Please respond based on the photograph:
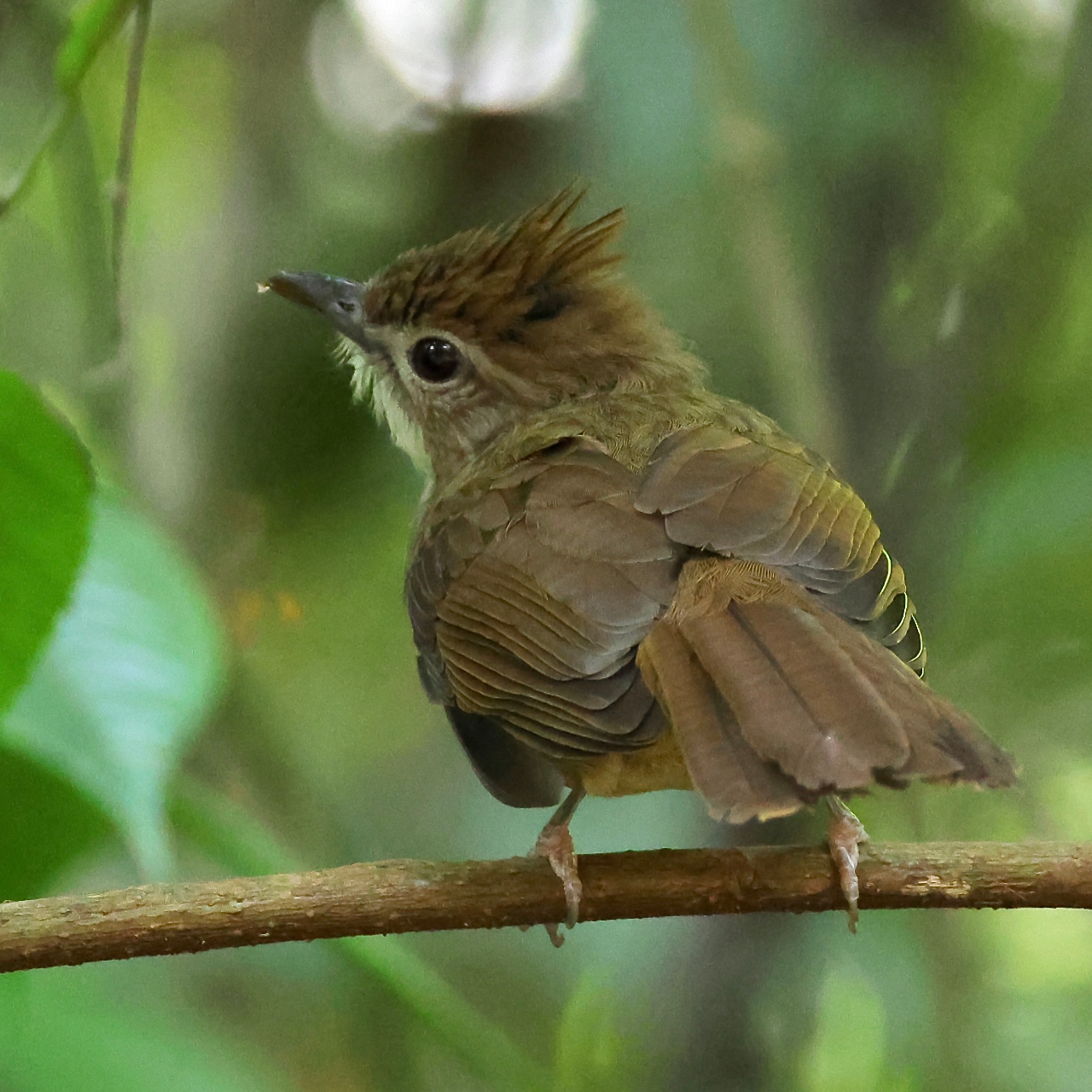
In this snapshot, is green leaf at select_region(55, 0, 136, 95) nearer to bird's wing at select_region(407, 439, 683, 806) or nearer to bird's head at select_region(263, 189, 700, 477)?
bird's head at select_region(263, 189, 700, 477)

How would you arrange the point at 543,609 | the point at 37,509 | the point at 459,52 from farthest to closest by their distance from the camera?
the point at 459,52 < the point at 37,509 < the point at 543,609

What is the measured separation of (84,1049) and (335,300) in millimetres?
1239

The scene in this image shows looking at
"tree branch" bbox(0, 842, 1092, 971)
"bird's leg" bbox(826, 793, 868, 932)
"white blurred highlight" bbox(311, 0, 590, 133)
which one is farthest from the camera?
"white blurred highlight" bbox(311, 0, 590, 133)

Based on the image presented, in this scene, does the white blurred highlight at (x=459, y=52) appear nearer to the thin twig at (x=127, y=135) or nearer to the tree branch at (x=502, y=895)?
the thin twig at (x=127, y=135)

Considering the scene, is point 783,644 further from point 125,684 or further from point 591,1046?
point 591,1046

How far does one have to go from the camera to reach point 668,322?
8.18 ft

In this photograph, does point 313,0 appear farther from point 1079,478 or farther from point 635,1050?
point 635,1050

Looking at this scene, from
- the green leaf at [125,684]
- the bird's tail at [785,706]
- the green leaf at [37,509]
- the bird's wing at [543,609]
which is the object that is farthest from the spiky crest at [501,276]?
the bird's tail at [785,706]

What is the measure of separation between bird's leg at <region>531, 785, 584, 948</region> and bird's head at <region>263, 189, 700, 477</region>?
74 cm

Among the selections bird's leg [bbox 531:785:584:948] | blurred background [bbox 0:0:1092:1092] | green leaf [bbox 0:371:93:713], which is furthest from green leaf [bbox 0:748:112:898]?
bird's leg [bbox 531:785:584:948]

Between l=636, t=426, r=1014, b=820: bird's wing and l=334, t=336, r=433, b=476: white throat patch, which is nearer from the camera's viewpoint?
l=636, t=426, r=1014, b=820: bird's wing

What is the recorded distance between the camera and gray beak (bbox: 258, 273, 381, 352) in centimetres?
212

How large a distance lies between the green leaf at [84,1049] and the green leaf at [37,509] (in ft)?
2.02

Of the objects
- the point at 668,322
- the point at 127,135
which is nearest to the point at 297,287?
the point at 127,135
